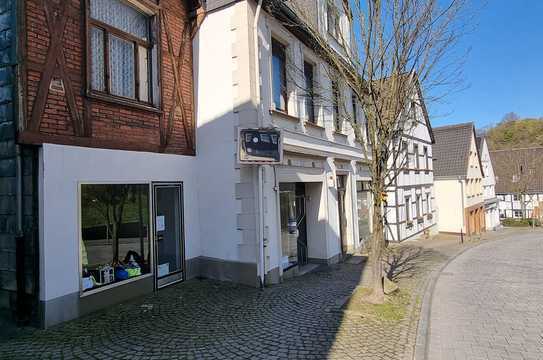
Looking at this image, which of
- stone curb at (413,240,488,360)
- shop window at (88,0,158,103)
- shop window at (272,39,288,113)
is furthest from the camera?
shop window at (272,39,288,113)

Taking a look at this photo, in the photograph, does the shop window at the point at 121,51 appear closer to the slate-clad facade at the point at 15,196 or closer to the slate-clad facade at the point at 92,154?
the slate-clad facade at the point at 92,154

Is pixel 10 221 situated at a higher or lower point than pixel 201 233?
higher

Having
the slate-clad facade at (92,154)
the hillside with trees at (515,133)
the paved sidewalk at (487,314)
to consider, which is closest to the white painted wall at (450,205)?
the paved sidewalk at (487,314)

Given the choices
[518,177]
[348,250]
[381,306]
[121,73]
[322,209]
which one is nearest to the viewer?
[381,306]

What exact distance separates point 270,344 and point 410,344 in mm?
1899

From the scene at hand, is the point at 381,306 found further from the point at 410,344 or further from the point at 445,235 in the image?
the point at 445,235

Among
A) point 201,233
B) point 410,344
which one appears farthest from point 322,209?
point 410,344

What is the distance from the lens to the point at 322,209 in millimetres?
10516

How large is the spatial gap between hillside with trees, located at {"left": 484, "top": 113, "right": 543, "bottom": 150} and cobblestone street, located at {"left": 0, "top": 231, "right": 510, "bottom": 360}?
58.1m

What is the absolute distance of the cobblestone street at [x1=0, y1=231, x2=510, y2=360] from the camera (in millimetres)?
4582

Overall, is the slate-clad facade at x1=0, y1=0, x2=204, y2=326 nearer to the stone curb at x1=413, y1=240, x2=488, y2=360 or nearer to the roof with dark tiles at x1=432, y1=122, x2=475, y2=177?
the stone curb at x1=413, y1=240, x2=488, y2=360

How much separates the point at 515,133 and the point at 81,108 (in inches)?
2585

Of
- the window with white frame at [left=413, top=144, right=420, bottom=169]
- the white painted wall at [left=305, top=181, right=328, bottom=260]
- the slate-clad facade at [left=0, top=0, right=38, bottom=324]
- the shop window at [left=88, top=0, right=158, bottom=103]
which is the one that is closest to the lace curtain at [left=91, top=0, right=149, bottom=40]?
the shop window at [left=88, top=0, right=158, bottom=103]

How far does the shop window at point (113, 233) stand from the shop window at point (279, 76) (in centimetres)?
404
